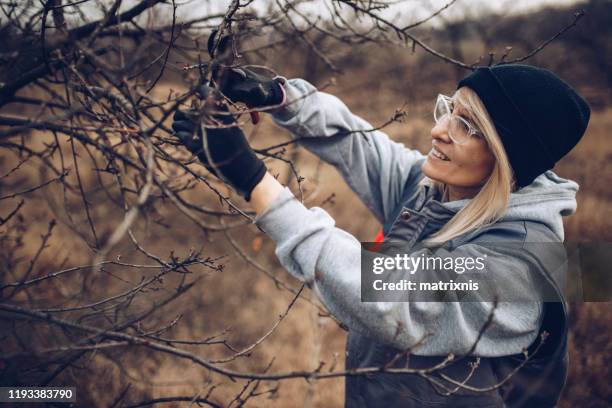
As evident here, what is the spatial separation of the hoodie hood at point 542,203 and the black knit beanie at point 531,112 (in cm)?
8

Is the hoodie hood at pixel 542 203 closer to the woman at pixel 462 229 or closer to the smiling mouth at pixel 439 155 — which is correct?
the woman at pixel 462 229

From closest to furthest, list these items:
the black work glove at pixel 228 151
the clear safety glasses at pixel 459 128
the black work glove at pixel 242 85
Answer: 1. the black work glove at pixel 228 151
2. the black work glove at pixel 242 85
3. the clear safety glasses at pixel 459 128

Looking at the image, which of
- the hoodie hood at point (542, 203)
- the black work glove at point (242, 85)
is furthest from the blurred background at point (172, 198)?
the hoodie hood at point (542, 203)

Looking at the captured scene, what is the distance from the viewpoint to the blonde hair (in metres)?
1.69

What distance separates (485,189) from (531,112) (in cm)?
28

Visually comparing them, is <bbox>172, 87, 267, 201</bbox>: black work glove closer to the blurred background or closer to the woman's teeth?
the blurred background

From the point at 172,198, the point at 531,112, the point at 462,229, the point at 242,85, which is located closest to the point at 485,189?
the point at 462,229

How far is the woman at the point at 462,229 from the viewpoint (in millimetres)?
1423

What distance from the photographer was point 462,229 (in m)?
1.72

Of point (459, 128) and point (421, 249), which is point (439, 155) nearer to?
point (459, 128)

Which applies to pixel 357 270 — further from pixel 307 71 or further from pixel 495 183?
pixel 307 71

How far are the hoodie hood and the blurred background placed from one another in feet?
1.45

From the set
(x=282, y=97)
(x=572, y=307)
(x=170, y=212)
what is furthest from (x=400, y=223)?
(x=170, y=212)

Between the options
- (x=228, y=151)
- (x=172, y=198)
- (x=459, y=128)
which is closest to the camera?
(x=172, y=198)
